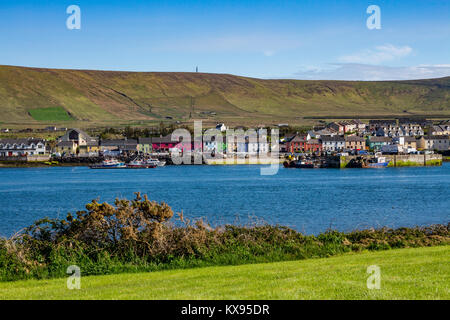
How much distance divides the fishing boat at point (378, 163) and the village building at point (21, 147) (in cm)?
7112

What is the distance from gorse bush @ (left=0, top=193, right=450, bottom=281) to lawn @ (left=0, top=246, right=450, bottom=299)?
2.69 feet

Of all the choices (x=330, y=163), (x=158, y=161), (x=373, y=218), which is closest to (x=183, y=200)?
(x=373, y=218)

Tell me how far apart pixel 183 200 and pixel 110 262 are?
3214cm

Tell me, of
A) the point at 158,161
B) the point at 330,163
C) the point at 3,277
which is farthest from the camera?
the point at 158,161

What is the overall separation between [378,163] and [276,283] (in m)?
94.9

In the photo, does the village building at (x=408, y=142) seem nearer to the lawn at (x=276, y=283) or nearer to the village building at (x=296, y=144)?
the village building at (x=296, y=144)

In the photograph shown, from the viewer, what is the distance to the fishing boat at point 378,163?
101 meters

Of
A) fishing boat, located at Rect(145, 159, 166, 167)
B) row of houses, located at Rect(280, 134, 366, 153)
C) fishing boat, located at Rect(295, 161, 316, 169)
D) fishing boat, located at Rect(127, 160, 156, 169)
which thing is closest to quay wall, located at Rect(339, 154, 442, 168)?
fishing boat, located at Rect(295, 161, 316, 169)

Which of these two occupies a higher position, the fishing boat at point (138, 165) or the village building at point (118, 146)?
the village building at point (118, 146)

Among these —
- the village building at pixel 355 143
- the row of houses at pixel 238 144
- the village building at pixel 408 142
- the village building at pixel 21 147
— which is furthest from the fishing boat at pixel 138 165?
the village building at pixel 408 142

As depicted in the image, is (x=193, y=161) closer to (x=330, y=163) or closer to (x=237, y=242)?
(x=330, y=163)

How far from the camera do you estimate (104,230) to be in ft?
47.5
